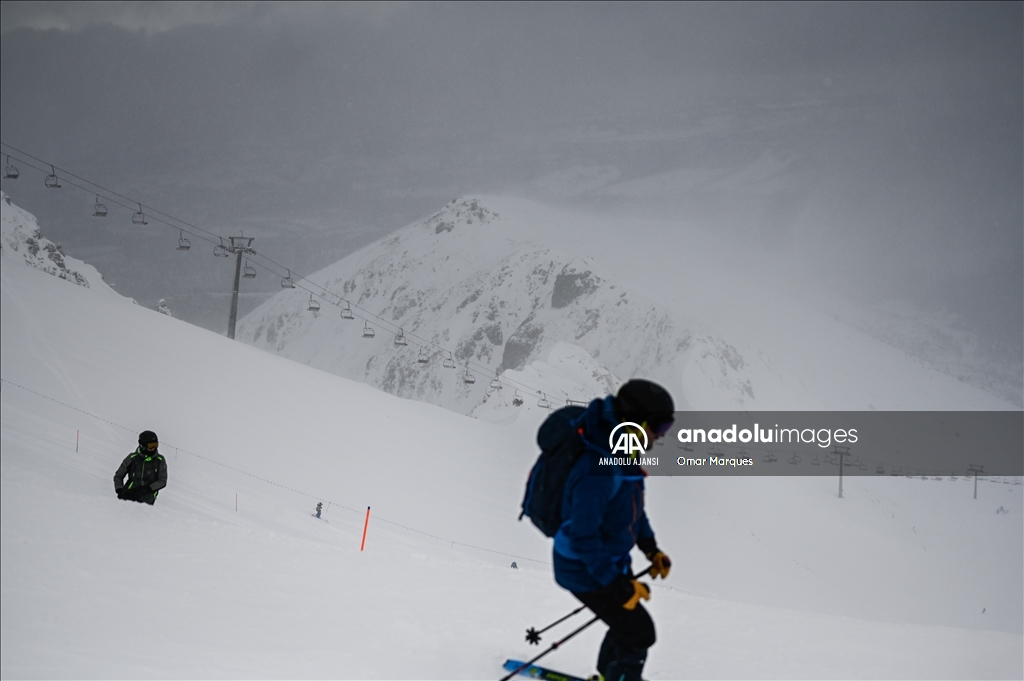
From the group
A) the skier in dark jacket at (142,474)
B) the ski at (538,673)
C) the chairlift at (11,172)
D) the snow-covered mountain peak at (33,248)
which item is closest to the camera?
the ski at (538,673)

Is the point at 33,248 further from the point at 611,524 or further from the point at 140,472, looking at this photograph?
the point at 611,524

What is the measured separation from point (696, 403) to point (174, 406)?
149m

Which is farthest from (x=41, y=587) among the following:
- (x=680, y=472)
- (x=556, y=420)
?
(x=680, y=472)

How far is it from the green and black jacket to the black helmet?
21.8 feet

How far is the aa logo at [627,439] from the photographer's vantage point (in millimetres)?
3525

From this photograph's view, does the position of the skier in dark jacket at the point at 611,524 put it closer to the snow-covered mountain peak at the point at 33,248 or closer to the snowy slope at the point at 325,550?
the snowy slope at the point at 325,550

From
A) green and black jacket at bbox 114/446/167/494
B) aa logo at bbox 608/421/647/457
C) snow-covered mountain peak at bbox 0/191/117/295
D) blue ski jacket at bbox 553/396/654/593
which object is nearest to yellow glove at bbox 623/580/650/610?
blue ski jacket at bbox 553/396/654/593

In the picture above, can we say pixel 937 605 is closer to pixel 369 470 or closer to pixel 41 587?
pixel 369 470

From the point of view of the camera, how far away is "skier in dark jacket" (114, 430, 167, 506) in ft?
27.7

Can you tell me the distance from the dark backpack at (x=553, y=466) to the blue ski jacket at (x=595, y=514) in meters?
0.03

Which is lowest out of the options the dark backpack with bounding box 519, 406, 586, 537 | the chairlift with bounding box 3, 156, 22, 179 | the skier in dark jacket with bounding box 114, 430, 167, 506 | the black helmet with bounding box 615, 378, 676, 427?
the dark backpack with bounding box 519, 406, 586, 537

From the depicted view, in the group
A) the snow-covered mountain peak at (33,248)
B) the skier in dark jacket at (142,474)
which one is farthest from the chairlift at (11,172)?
the snow-covered mountain peak at (33,248)

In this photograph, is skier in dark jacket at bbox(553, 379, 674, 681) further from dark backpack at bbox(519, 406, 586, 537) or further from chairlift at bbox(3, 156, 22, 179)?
chairlift at bbox(3, 156, 22, 179)

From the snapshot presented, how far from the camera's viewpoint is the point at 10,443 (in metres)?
11.6
